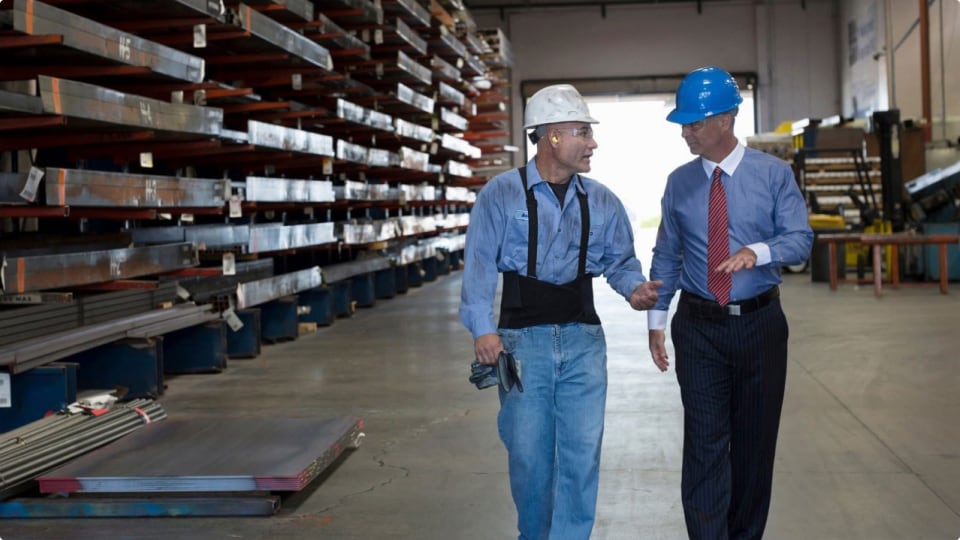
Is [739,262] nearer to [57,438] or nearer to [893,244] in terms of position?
[57,438]

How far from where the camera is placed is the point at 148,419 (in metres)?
6.14

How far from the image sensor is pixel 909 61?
71.8ft

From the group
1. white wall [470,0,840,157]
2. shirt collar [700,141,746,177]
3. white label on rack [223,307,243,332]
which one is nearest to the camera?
shirt collar [700,141,746,177]

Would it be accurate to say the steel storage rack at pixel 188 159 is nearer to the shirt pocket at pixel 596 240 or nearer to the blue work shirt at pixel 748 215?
the shirt pocket at pixel 596 240

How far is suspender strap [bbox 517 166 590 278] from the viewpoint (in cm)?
355

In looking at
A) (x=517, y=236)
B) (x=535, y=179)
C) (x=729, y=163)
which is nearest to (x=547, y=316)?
(x=517, y=236)

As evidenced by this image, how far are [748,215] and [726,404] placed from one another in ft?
2.05

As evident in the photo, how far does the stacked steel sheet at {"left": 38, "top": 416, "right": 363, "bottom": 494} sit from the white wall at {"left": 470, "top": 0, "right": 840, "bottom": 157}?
2370cm

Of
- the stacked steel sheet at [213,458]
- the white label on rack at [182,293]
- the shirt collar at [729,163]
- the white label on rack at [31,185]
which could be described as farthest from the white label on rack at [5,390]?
the shirt collar at [729,163]

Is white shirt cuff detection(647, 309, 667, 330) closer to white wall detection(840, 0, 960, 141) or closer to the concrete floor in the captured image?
the concrete floor

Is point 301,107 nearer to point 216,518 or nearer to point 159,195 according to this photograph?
point 159,195

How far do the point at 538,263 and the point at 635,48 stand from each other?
86.3 ft

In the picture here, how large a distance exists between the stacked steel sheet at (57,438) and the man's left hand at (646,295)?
289cm

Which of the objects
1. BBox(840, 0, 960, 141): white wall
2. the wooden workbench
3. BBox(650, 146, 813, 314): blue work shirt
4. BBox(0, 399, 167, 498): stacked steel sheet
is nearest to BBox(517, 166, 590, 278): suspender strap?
BBox(650, 146, 813, 314): blue work shirt
